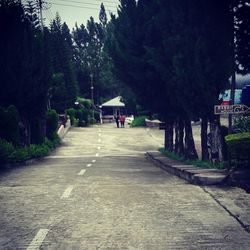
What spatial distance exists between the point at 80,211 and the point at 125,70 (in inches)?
589

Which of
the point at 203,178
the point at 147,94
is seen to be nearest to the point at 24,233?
the point at 203,178

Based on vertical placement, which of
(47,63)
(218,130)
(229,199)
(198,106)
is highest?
(47,63)

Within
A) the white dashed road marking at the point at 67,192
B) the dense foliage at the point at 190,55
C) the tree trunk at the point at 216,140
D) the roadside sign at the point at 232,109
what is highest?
the dense foliage at the point at 190,55

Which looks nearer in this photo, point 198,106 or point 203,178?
point 203,178

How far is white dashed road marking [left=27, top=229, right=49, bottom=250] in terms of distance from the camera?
5.42 m

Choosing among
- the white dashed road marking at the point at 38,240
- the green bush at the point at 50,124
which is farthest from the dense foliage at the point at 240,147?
the green bush at the point at 50,124

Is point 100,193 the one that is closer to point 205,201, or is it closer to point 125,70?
point 205,201

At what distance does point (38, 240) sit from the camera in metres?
5.75

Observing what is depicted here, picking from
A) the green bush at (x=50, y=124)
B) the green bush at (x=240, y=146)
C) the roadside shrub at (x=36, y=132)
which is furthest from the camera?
the green bush at (x=50, y=124)

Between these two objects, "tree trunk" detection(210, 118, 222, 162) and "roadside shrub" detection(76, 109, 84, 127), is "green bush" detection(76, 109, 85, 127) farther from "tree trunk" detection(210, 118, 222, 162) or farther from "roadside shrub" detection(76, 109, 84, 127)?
"tree trunk" detection(210, 118, 222, 162)

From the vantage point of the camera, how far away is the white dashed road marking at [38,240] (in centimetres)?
542

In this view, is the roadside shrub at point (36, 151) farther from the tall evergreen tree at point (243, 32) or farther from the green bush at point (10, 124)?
the tall evergreen tree at point (243, 32)

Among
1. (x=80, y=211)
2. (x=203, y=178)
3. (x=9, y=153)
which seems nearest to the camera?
(x=80, y=211)

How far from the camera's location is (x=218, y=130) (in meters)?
15.1
